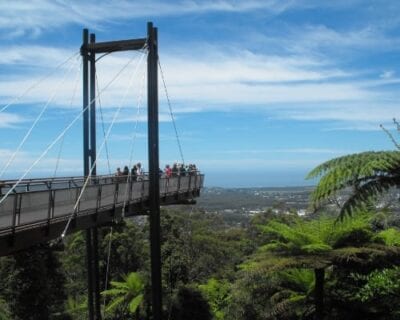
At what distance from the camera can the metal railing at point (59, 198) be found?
27.0 ft

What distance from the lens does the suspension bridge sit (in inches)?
334

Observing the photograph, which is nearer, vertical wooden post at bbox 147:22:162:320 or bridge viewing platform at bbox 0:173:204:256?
bridge viewing platform at bbox 0:173:204:256

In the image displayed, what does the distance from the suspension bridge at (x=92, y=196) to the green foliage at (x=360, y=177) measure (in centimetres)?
430

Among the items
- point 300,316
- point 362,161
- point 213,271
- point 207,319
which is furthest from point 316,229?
point 213,271

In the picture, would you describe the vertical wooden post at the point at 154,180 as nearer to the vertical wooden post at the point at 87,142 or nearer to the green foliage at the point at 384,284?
the vertical wooden post at the point at 87,142

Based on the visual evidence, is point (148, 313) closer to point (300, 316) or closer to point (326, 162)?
point (300, 316)

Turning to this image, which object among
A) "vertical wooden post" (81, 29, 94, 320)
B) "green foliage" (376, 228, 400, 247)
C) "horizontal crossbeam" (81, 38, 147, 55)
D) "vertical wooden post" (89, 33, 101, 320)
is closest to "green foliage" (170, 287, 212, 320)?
"vertical wooden post" (89, 33, 101, 320)

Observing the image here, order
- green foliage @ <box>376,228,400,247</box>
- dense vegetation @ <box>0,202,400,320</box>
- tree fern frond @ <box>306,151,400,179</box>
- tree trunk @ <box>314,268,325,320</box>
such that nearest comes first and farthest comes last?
tree fern frond @ <box>306,151,400,179</box> < dense vegetation @ <box>0,202,400,320</box> < tree trunk @ <box>314,268,325,320</box> < green foliage @ <box>376,228,400,247</box>

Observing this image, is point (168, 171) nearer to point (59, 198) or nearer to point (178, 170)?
→ point (178, 170)

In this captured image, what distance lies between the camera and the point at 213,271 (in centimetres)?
3300

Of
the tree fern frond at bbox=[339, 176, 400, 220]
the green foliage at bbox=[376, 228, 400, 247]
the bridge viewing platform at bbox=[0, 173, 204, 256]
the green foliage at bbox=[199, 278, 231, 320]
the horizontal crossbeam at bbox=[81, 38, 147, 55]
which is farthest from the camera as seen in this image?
the green foliage at bbox=[199, 278, 231, 320]

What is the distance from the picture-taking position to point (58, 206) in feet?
31.6

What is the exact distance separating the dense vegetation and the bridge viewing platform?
152cm

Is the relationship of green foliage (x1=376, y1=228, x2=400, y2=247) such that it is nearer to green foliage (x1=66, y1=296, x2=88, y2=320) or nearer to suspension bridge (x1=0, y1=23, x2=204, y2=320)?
suspension bridge (x1=0, y1=23, x2=204, y2=320)
